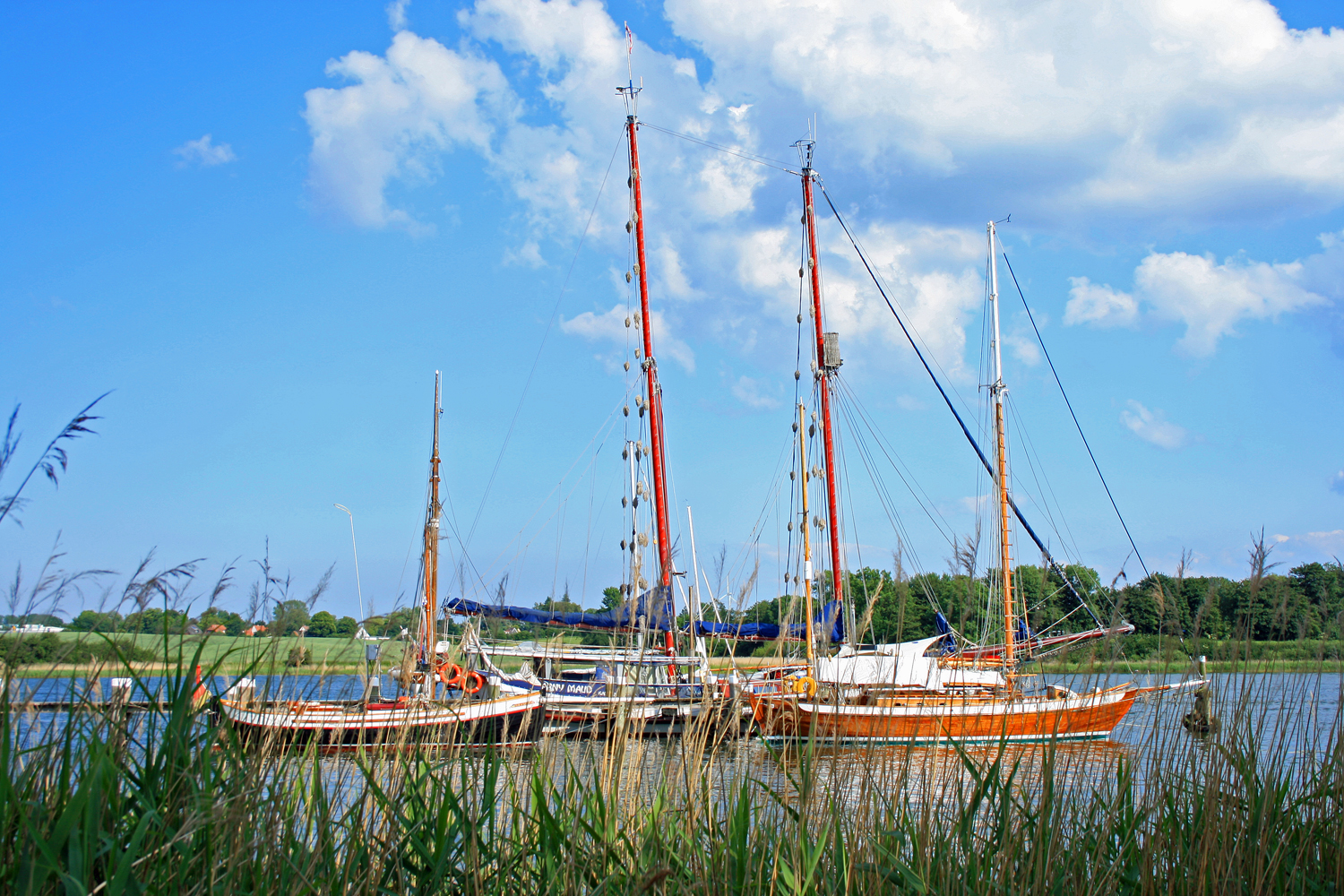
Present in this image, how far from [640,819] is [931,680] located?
47.0ft

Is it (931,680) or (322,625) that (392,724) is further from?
(931,680)

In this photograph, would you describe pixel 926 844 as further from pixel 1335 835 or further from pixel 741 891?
pixel 1335 835

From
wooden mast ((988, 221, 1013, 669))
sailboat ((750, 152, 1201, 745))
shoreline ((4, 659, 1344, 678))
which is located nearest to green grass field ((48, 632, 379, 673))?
shoreline ((4, 659, 1344, 678))

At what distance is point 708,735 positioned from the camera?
436 cm

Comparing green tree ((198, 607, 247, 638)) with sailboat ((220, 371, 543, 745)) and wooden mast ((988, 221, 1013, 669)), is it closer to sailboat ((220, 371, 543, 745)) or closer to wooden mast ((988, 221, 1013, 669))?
sailboat ((220, 371, 543, 745))

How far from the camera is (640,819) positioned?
12.2 feet

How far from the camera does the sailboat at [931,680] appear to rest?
390 cm

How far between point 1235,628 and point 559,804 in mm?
3093

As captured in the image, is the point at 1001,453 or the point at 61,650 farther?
the point at 1001,453

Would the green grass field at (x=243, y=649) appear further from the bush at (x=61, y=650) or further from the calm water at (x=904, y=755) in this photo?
the calm water at (x=904, y=755)

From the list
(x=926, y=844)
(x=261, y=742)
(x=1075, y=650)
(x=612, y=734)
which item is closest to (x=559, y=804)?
(x=612, y=734)

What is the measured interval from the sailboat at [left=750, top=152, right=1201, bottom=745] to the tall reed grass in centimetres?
19

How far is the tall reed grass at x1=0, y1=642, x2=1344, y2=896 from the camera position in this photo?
2408mm

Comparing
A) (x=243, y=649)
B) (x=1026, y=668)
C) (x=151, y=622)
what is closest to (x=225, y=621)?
(x=243, y=649)
